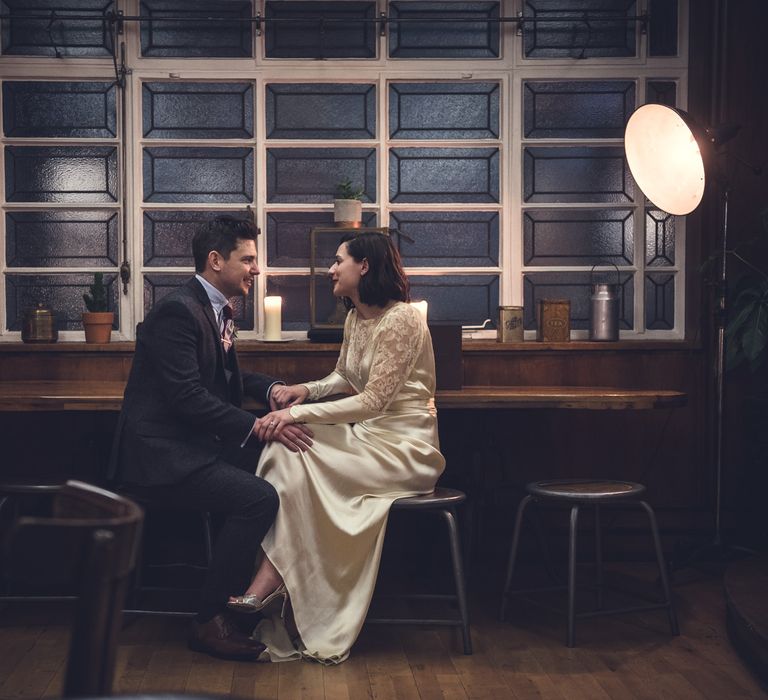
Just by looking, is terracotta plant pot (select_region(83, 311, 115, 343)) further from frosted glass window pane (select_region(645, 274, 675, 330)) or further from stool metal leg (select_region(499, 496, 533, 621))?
frosted glass window pane (select_region(645, 274, 675, 330))

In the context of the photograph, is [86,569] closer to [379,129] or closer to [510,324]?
[510,324]

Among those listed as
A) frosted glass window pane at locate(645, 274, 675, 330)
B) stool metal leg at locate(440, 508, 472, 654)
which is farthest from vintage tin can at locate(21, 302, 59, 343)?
frosted glass window pane at locate(645, 274, 675, 330)

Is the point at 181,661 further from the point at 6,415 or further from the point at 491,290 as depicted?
the point at 491,290

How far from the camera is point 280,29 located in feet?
13.9

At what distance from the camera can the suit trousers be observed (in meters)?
3.00

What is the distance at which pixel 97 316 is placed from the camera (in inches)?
161

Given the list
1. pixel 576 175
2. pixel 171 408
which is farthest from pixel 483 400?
pixel 576 175

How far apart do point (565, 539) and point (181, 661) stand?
6.42 ft

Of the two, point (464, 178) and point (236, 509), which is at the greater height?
point (464, 178)

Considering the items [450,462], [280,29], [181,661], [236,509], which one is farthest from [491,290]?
[181,661]

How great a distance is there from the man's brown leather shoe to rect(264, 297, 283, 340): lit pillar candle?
140 cm

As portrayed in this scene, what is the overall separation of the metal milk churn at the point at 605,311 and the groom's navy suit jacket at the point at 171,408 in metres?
1.79

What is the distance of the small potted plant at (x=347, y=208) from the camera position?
4.11 m

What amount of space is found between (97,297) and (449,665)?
7.18ft
